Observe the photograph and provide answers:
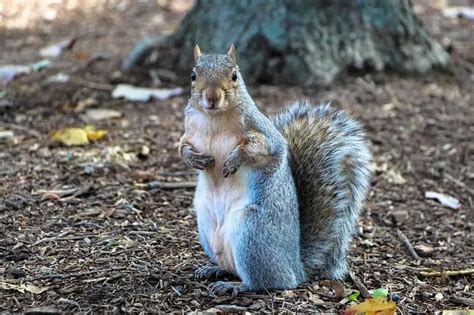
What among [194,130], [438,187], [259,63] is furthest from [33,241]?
[259,63]

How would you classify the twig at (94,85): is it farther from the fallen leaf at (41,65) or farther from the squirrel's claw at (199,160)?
the squirrel's claw at (199,160)

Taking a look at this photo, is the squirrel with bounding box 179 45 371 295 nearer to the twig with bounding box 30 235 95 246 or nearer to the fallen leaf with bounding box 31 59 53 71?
the twig with bounding box 30 235 95 246

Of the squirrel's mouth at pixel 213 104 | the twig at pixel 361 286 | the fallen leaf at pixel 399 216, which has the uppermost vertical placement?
the squirrel's mouth at pixel 213 104

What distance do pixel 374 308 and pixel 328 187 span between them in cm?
50

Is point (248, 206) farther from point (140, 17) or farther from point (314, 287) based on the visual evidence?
point (140, 17)

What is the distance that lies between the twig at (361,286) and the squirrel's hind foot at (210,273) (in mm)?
451

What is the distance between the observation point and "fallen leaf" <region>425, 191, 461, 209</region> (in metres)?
3.87

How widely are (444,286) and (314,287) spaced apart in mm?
529

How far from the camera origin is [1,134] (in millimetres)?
4457

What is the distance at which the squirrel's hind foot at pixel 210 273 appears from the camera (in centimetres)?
280

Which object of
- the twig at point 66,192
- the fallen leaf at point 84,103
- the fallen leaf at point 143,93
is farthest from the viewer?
the fallen leaf at point 143,93

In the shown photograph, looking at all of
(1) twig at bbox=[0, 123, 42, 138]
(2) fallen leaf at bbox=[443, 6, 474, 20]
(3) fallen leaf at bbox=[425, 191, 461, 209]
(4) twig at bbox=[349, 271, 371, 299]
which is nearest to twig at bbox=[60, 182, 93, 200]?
(1) twig at bbox=[0, 123, 42, 138]

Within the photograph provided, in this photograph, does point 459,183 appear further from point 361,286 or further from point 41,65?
point 41,65

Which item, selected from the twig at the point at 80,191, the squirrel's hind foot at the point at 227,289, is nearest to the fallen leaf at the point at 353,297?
the squirrel's hind foot at the point at 227,289
